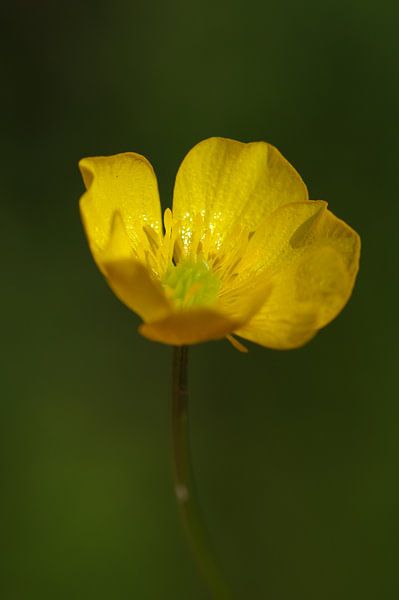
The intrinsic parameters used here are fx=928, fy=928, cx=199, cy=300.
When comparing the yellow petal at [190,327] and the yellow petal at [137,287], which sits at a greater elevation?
the yellow petal at [137,287]

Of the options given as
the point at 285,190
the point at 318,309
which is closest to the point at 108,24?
the point at 285,190

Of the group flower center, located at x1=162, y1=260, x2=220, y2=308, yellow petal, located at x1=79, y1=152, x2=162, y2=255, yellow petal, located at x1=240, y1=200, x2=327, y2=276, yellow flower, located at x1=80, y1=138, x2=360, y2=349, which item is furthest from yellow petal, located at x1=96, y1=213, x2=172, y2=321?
yellow petal, located at x1=240, y1=200, x2=327, y2=276

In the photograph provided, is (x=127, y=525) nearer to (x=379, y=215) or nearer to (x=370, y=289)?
(x=370, y=289)

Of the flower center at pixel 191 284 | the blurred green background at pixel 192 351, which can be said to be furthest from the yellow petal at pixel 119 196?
the blurred green background at pixel 192 351

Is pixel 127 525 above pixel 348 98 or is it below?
below

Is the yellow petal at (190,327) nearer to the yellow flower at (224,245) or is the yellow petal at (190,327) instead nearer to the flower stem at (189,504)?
the yellow flower at (224,245)

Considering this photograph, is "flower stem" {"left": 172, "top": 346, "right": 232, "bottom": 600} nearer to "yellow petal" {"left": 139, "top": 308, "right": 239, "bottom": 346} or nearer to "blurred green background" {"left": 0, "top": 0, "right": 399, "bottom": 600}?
"yellow petal" {"left": 139, "top": 308, "right": 239, "bottom": 346}
